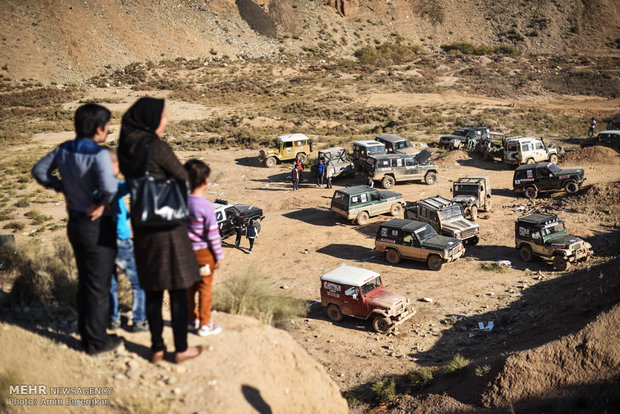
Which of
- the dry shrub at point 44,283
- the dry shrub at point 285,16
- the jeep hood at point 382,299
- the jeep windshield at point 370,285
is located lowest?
the jeep hood at point 382,299

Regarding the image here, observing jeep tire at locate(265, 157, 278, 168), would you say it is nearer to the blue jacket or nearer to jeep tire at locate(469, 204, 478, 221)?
jeep tire at locate(469, 204, 478, 221)

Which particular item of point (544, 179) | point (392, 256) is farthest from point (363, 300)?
point (544, 179)

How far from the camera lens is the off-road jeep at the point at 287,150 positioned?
3341cm

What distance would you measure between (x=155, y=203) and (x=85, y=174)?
3.05ft

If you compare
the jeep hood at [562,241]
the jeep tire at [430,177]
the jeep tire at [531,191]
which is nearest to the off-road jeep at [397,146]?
the jeep tire at [430,177]

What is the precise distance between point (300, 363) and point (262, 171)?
27052 mm

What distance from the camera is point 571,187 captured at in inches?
962

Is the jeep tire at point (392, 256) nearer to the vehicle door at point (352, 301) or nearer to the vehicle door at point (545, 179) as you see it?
the vehicle door at point (352, 301)

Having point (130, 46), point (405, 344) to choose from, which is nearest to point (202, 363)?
point (405, 344)

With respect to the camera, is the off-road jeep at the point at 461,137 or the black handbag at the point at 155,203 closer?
the black handbag at the point at 155,203

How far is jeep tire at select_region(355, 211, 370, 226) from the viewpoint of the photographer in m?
23.0

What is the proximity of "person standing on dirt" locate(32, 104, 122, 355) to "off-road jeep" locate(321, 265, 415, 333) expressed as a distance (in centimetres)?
973

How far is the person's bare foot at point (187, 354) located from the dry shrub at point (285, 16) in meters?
77.8

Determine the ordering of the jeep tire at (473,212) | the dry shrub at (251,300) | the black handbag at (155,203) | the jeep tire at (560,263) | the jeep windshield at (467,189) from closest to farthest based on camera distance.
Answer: the black handbag at (155,203), the dry shrub at (251,300), the jeep tire at (560,263), the jeep tire at (473,212), the jeep windshield at (467,189)
